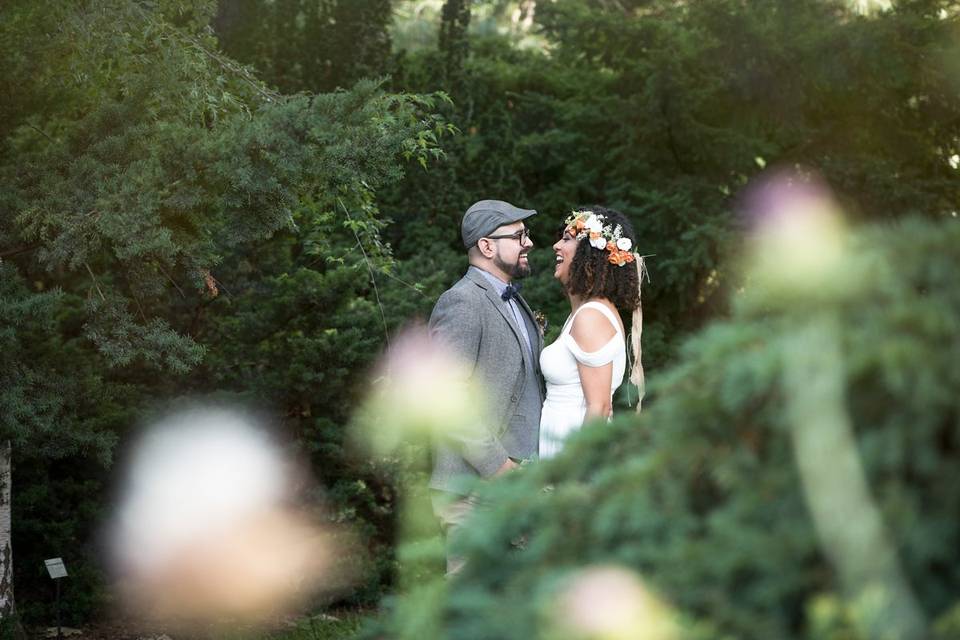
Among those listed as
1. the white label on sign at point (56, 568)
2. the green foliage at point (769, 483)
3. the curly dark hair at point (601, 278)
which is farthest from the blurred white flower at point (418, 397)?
the green foliage at point (769, 483)

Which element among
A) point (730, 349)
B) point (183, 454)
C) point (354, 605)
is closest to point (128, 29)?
point (183, 454)

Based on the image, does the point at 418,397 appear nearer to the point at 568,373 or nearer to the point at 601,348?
the point at 568,373

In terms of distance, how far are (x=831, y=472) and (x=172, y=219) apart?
4.36 m

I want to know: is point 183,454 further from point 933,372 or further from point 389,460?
point 933,372

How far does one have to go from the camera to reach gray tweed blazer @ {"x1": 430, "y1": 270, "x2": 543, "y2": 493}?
455 cm

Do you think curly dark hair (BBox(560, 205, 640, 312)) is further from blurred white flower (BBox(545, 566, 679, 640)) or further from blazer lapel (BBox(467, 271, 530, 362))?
blurred white flower (BBox(545, 566, 679, 640))

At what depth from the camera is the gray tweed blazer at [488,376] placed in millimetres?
4547

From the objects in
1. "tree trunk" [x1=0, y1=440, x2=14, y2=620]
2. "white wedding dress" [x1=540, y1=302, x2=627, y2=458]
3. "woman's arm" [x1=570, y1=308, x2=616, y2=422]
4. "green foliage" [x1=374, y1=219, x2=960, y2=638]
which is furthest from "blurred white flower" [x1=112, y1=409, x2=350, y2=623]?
"green foliage" [x1=374, y1=219, x2=960, y2=638]

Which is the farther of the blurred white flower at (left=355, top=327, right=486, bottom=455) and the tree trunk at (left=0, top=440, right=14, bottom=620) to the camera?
the tree trunk at (left=0, top=440, right=14, bottom=620)

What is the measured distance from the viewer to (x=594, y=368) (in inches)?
177

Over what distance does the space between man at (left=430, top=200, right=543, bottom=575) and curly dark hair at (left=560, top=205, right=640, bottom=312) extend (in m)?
0.31

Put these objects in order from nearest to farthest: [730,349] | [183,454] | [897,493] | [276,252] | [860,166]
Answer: [897,493]
[730,349]
[183,454]
[276,252]
[860,166]

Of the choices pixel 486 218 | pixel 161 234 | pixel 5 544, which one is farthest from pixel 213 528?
pixel 486 218

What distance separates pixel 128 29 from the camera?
6.51 meters
